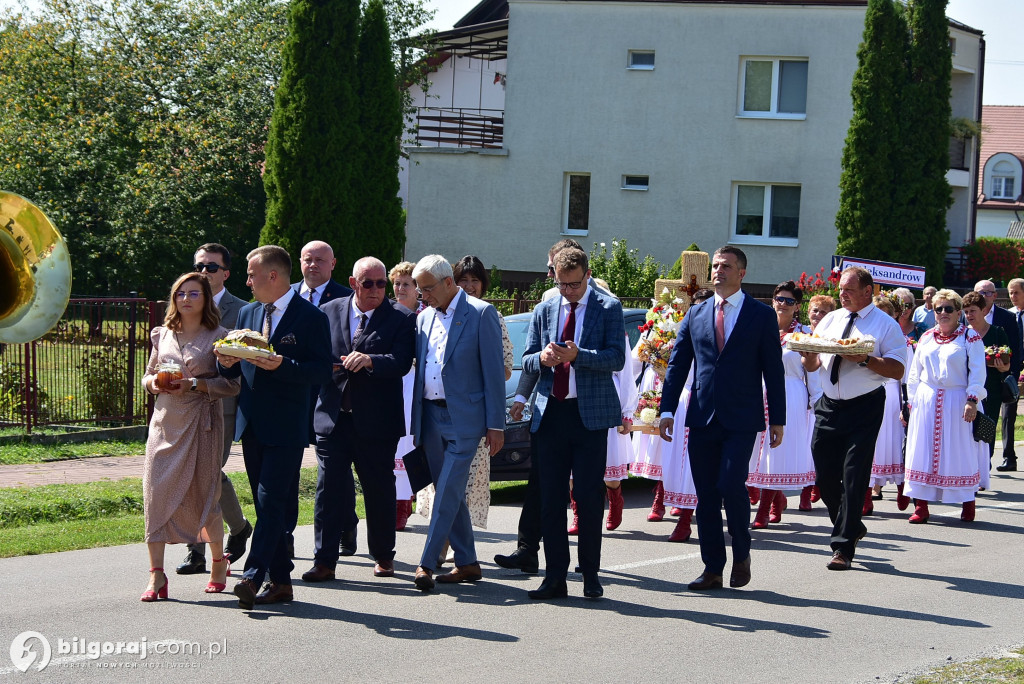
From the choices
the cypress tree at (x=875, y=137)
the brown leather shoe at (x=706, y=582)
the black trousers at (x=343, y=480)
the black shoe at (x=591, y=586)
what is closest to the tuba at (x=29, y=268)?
the black trousers at (x=343, y=480)

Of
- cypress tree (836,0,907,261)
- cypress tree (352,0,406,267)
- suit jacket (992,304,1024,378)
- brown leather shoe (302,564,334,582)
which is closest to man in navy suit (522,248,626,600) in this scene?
brown leather shoe (302,564,334,582)

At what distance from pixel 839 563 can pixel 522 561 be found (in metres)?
2.30

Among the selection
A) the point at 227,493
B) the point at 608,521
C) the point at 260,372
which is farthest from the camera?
the point at 608,521

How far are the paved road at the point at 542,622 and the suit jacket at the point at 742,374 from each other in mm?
1163

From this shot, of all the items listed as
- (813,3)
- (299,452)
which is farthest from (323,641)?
(813,3)

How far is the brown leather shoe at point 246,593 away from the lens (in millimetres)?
6805

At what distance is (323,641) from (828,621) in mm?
2979

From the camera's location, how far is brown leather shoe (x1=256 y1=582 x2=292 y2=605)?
712 cm

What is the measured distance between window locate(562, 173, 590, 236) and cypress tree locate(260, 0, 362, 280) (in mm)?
7857

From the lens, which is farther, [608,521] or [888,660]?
[608,521]

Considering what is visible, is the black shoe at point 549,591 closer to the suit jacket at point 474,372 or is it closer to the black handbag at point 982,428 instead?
the suit jacket at point 474,372

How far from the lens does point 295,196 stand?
23.8 metres

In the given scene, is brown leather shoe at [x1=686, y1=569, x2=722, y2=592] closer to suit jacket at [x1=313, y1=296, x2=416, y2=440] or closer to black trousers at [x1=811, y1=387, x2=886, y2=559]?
black trousers at [x1=811, y1=387, x2=886, y2=559]

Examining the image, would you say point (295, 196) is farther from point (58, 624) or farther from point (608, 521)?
point (58, 624)
